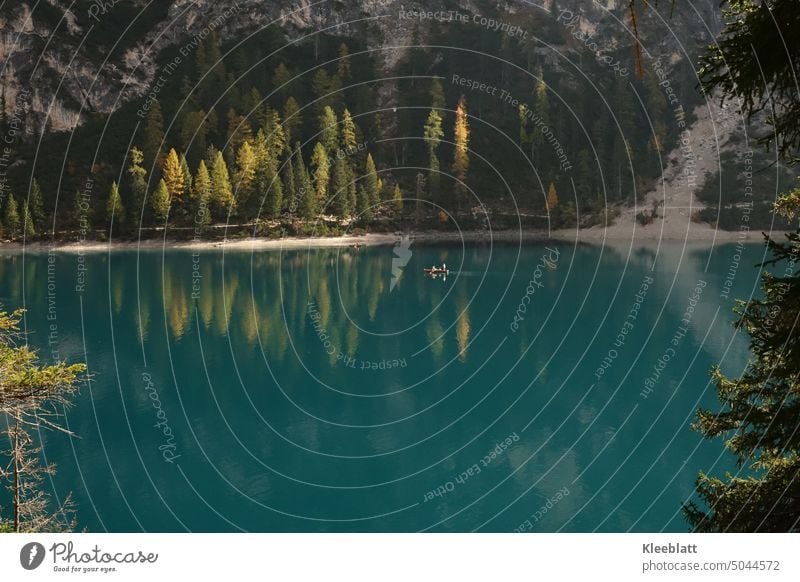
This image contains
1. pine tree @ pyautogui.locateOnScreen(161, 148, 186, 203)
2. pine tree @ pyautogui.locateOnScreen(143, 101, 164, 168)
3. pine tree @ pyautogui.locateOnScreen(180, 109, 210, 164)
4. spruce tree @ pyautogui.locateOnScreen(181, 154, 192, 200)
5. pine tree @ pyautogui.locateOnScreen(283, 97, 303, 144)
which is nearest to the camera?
pine tree @ pyautogui.locateOnScreen(161, 148, 186, 203)

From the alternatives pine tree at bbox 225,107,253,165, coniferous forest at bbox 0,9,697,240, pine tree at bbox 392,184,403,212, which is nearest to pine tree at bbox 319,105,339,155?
coniferous forest at bbox 0,9,697,240

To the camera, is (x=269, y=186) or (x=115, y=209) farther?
(x=269, y=186)

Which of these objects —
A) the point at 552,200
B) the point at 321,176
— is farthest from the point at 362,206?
the point at 552,200

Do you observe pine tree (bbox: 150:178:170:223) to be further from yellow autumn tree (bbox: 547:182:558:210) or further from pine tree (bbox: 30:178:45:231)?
yellow autumn tree (bbox: 547:182:558:210)

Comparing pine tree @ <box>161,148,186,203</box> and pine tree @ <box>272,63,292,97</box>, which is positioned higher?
pine tree @ <box>272,63,292,97</box>

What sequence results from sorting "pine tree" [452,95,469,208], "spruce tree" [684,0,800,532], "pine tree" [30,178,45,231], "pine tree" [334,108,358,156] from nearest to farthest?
"spruce tree" [684,0,800,532] → "pine tree" [30,178,45,231] → "pine tree" [334,108,358,156] → "pine tree" [452,95,469,208]

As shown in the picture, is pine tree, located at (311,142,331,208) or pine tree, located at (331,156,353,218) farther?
pine tree, located at (311,142,331,208)

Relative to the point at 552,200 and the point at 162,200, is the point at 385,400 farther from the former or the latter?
the point at 552,200
